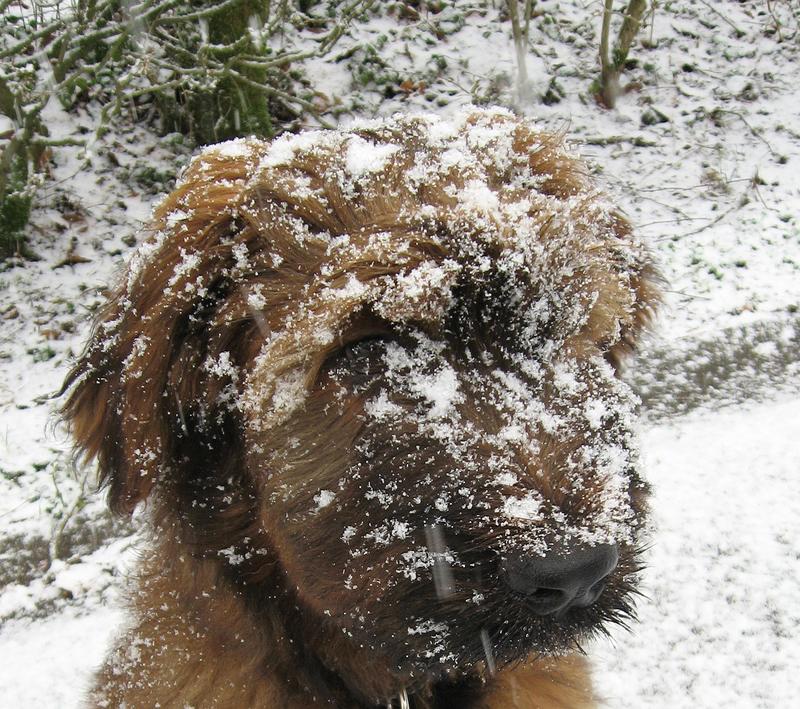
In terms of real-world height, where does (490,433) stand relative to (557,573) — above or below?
above

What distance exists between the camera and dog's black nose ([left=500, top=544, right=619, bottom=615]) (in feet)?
5.29

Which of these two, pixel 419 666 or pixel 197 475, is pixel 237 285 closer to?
pixel 197 475

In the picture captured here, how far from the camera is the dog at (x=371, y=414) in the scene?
1.75 metres

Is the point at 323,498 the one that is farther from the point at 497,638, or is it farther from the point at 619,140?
the point at 619,140

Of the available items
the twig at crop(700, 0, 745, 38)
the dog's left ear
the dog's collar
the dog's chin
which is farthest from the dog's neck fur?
the twig at crop(700, 0, 745, 38)

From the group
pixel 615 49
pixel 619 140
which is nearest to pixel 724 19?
pixel 615 49

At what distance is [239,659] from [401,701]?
19.8 inches

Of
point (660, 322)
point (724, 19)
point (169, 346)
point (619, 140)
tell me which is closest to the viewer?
point (169, 346)

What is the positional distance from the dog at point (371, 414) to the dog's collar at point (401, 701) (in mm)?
13

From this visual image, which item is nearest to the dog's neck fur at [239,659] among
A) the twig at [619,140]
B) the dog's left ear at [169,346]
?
the dog's left ear at [169,346]

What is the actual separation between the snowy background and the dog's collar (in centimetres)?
124

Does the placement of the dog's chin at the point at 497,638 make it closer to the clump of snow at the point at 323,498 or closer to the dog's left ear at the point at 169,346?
the clump of snow at the point at 323,498

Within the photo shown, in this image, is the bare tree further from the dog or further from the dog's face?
the dog's face

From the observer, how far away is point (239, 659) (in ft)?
7.47
